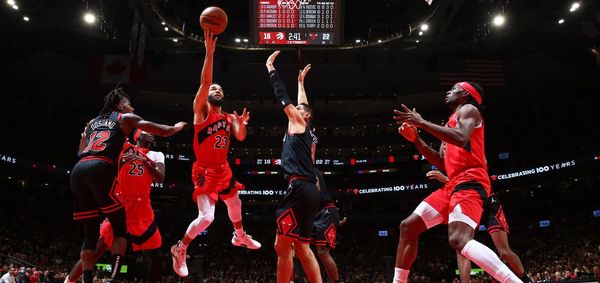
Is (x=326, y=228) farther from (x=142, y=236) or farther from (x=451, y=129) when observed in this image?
(x=451, y=129)

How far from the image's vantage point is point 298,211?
5473 millimetres

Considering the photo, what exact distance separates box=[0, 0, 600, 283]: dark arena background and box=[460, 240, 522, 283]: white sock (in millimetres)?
11828

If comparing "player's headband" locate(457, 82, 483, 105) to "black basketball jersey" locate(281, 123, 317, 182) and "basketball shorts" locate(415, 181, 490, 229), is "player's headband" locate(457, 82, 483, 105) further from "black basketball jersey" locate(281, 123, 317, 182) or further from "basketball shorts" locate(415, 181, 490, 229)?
"black basketball jersey" locate(281, 123, 317, 182)

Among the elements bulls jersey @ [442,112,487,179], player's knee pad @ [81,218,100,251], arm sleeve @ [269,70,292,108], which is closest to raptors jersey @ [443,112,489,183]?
bulls jersey @ [442,112,487,179]

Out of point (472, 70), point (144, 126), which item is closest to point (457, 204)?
point (144, 126)

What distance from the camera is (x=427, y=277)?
2677cm

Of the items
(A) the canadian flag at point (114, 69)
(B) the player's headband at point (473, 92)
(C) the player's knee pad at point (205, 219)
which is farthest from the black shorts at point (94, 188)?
(A) the canadian flag at point (114, 69)

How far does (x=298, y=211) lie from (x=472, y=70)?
767 inches

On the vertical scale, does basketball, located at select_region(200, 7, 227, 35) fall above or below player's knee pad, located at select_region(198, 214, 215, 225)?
above

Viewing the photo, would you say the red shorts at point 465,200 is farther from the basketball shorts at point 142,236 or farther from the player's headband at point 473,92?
the basketball shorts at point 142,236

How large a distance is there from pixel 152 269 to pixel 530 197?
3032 cm

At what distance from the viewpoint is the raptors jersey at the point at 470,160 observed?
→ 196 inches

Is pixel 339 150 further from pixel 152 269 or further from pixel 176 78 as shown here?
pixel 152 269

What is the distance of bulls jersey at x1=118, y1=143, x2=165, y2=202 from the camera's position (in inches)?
263
